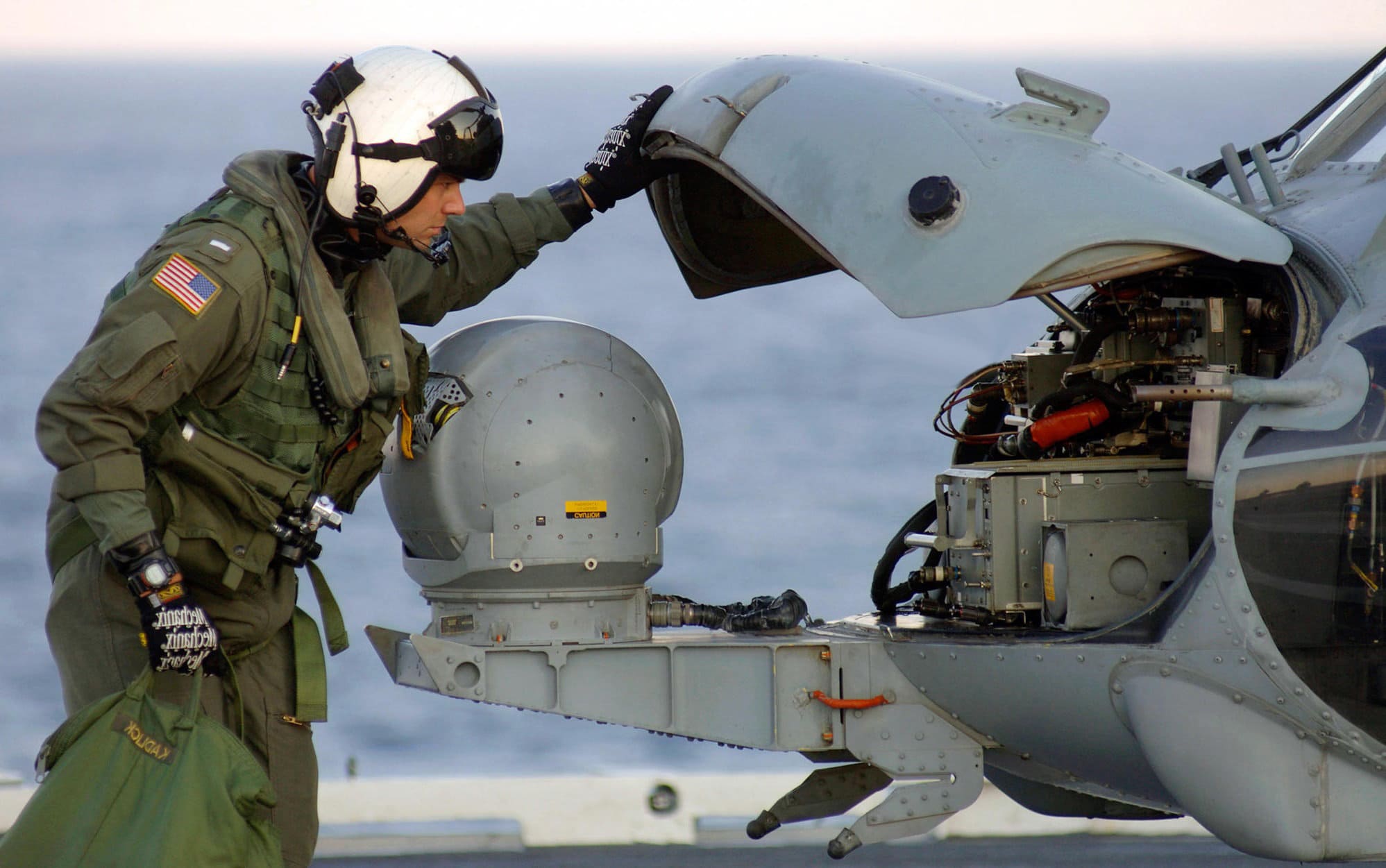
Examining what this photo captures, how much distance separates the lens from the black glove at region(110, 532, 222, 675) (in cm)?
262

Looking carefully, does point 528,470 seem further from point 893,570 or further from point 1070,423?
point 1070,423

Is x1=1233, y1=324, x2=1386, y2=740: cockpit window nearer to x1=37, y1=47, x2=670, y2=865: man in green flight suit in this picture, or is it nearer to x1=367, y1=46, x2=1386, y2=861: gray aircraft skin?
x1=367, y1=46, x2=1386, y2=861: gray aircraft skin

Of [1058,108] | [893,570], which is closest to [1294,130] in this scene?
[1058,108]

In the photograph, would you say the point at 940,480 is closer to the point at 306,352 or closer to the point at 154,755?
the point at 306,352

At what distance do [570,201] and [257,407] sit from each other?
1060 millimetres

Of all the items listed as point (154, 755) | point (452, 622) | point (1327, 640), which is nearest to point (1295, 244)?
point (1327, 640)

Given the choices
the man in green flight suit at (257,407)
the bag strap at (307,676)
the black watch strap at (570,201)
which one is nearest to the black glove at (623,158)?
the black watch strap at (570,201)

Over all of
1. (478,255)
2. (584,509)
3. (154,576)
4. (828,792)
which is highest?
(478,255)

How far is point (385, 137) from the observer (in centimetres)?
294

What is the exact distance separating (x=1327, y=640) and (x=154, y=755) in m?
2.20

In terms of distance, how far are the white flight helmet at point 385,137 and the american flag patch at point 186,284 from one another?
1.12ft

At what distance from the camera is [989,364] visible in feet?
13.9

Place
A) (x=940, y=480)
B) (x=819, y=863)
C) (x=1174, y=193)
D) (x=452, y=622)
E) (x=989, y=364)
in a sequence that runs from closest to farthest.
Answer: (x=1174, y=193) → (x=452, y=622) → (x=940, y=480) → (x=989, y=364) → (x=819, y=863)

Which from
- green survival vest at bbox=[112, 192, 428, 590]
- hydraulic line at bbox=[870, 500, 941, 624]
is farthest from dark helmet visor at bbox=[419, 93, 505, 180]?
hydraulic line at bbox=[870, 500, 941, 624]
